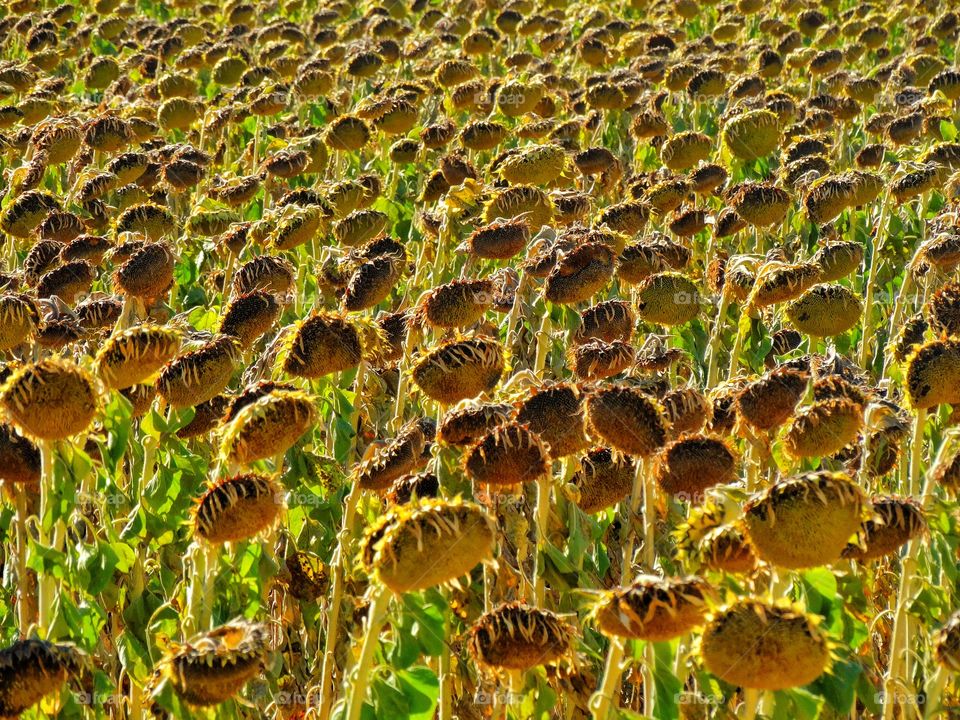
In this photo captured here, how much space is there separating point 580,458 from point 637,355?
0.76 metres

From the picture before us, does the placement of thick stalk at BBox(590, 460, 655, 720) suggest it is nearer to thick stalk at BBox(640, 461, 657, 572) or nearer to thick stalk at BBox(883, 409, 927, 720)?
thick stalk at BBox(640, 461, 657, 572)

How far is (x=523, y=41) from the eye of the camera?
13398mm

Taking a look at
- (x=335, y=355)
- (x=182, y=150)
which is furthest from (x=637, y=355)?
(x=182, y=150)

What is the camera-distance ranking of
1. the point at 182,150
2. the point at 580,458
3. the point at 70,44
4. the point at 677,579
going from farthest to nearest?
the point at 70,44 < the point at 182,150 < the point at 580,458 < the point at 677,579

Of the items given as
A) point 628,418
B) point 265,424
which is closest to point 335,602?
point 265,424

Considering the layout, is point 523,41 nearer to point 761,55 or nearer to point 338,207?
point 761,55

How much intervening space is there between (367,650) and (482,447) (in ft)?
1.98

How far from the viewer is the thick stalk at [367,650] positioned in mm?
2424

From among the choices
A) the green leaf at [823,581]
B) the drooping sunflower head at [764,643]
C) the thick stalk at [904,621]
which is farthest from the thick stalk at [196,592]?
the thick stalk at [904,621]

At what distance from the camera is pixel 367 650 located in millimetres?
2434

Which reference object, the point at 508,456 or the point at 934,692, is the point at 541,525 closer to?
the point at 508,456

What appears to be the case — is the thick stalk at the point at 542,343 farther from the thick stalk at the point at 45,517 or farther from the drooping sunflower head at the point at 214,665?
the drooping sunflower head at the point at 214,665

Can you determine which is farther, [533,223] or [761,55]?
[761,55]

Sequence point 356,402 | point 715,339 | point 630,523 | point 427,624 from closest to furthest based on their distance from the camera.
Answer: point 427,624, point 630,523, point 356,402, point 715,339
